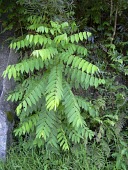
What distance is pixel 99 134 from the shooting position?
340 cm

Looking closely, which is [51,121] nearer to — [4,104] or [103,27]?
[4,104]

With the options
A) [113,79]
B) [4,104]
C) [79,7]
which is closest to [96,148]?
[113,79]

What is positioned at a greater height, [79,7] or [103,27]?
[79,7]

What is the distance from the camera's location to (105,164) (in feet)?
10.9

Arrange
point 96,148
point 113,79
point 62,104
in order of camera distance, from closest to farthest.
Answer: point 62,104 → point 96,148 → point 113,79

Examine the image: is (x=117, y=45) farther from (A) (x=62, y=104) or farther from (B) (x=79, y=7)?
(A) (x=62, y=104)

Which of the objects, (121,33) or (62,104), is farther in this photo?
(121,33)

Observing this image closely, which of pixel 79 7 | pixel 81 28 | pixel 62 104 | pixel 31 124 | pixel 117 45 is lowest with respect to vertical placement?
pixel 31 124

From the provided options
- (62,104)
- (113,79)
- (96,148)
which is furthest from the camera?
(113,79)

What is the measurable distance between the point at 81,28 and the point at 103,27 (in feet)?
1.27

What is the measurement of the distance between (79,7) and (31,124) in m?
2.22

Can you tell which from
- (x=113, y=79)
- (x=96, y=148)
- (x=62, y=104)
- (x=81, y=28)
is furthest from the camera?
(x=81, y=28)

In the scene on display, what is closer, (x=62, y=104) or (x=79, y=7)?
(x=62, y=104)

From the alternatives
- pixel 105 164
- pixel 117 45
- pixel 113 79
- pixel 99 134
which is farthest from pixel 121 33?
pixel 105 164
